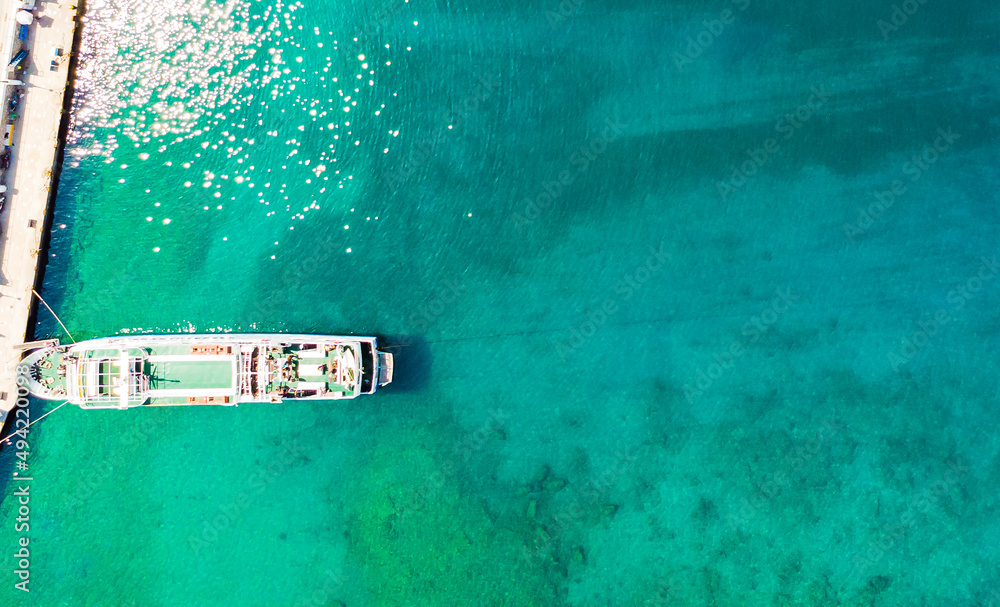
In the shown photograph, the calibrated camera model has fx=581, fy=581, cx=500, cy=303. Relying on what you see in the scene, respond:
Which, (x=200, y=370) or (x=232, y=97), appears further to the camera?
(x=232, y=97)

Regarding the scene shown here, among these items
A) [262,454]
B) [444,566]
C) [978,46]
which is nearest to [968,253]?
[978,46]

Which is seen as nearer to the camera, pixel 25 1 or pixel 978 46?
pixel 25 1

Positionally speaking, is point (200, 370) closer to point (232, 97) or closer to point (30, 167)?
point (30, 167)

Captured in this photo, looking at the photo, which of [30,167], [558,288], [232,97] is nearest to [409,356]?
[558,288]

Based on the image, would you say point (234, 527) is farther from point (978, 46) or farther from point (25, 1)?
point (978, 46)

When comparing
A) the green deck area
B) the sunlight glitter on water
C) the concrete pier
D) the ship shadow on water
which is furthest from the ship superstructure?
the sunlight glitter on water

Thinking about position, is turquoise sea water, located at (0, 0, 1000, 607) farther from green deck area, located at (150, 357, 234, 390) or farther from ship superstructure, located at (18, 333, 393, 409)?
green deck area, located at (150, 357, 234, 390)
